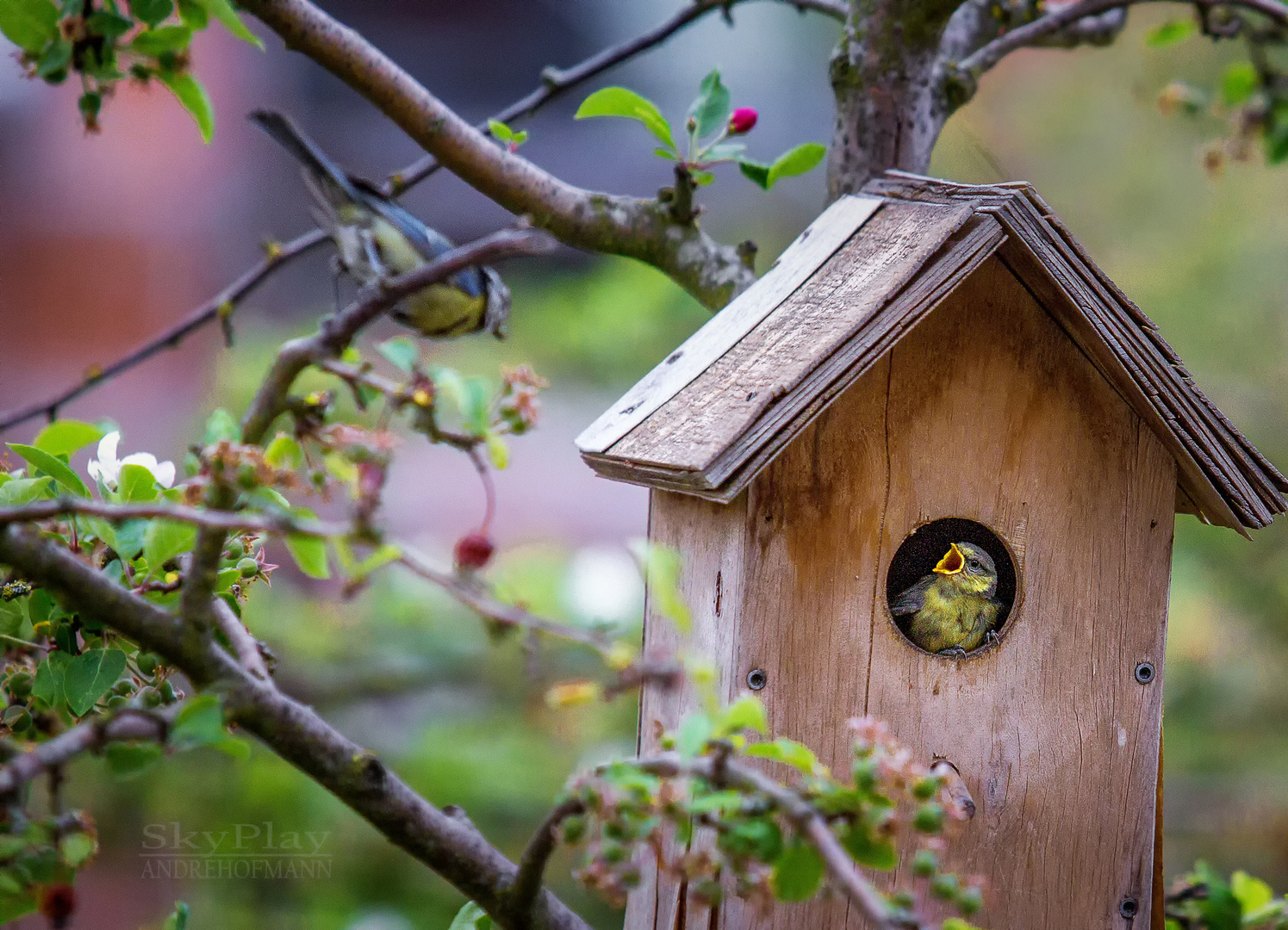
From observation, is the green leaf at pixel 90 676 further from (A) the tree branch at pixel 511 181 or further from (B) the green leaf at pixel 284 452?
(A) the tree branch at pixel 511 181

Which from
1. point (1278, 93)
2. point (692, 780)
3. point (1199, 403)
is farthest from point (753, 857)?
point (1278, 93)

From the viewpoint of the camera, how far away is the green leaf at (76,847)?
2.14 ft

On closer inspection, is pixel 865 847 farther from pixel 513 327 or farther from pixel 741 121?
pixel 513 327

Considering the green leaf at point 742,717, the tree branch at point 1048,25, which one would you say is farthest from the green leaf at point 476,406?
the tree branch at point 1048,25

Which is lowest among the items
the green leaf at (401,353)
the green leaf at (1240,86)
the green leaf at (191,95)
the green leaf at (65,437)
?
the green leaf at (65,437)

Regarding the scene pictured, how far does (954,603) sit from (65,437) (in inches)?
31.1

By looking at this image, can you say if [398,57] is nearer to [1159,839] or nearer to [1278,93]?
[1278,93]

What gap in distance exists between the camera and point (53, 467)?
85 cm

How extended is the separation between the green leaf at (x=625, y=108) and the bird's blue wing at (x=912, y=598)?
49 cm

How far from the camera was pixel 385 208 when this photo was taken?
1.37m

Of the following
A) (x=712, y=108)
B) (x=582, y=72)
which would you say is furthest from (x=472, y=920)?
(x=582, y=72)

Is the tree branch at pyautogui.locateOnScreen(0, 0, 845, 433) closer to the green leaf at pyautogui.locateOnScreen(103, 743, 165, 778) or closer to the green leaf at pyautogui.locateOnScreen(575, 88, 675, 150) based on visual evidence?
the green leaf at pyautogui.locateOnScreen(575, 88, 675, 150)

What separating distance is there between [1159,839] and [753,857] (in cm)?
67

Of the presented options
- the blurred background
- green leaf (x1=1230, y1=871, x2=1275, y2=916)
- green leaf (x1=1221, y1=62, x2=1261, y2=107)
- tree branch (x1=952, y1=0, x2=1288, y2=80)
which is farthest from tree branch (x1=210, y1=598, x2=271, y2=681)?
green leaf (x1=1221, y1=62, x2=1261, y2=107)
